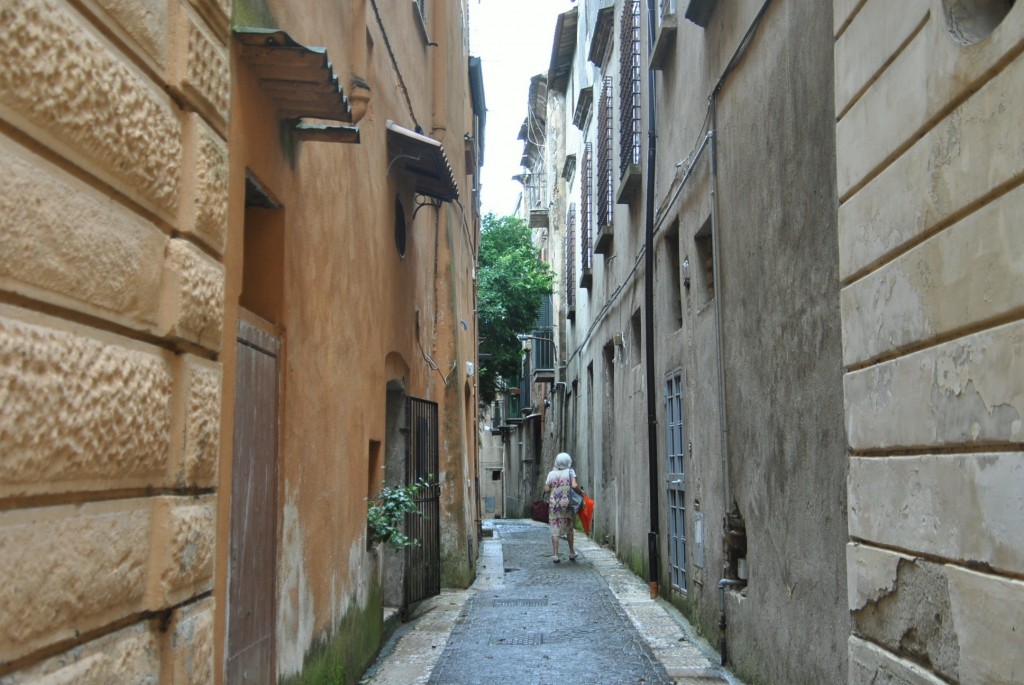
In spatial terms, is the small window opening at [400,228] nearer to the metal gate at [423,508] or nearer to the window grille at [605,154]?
the metal gate at [423,508]

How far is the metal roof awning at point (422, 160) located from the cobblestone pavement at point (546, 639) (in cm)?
400

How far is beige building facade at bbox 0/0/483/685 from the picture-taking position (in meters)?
2.24

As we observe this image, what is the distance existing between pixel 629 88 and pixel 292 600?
931 centimetres

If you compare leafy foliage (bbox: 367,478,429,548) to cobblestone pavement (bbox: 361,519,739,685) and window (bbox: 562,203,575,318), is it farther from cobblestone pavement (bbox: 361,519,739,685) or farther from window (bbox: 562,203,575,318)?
window (bbox: 562,203,575,318)

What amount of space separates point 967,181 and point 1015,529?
107 centimetres

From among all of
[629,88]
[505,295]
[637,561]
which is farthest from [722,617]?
[505,295]

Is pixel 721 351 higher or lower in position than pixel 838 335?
higher

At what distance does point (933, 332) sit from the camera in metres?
3.57

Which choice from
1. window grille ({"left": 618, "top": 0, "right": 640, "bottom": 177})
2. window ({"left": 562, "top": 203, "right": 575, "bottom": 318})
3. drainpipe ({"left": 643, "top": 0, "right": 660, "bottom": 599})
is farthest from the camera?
window ({"left": 562, "top": 203, "right": 575, "bottom": 318})

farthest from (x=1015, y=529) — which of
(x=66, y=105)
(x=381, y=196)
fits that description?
(x=381, y=196)

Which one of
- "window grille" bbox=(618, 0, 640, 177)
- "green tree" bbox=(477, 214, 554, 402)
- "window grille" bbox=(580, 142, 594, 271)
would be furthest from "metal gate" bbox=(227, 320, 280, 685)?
"green tree" bbox=(477, 214, 554, 402)

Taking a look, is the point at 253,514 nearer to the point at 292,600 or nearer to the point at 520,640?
the point at 292,600

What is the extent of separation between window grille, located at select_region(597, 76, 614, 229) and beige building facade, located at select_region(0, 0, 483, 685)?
765cm

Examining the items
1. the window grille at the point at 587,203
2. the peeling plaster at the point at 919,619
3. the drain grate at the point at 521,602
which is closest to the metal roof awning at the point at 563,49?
the window grille at the point at 587,203
